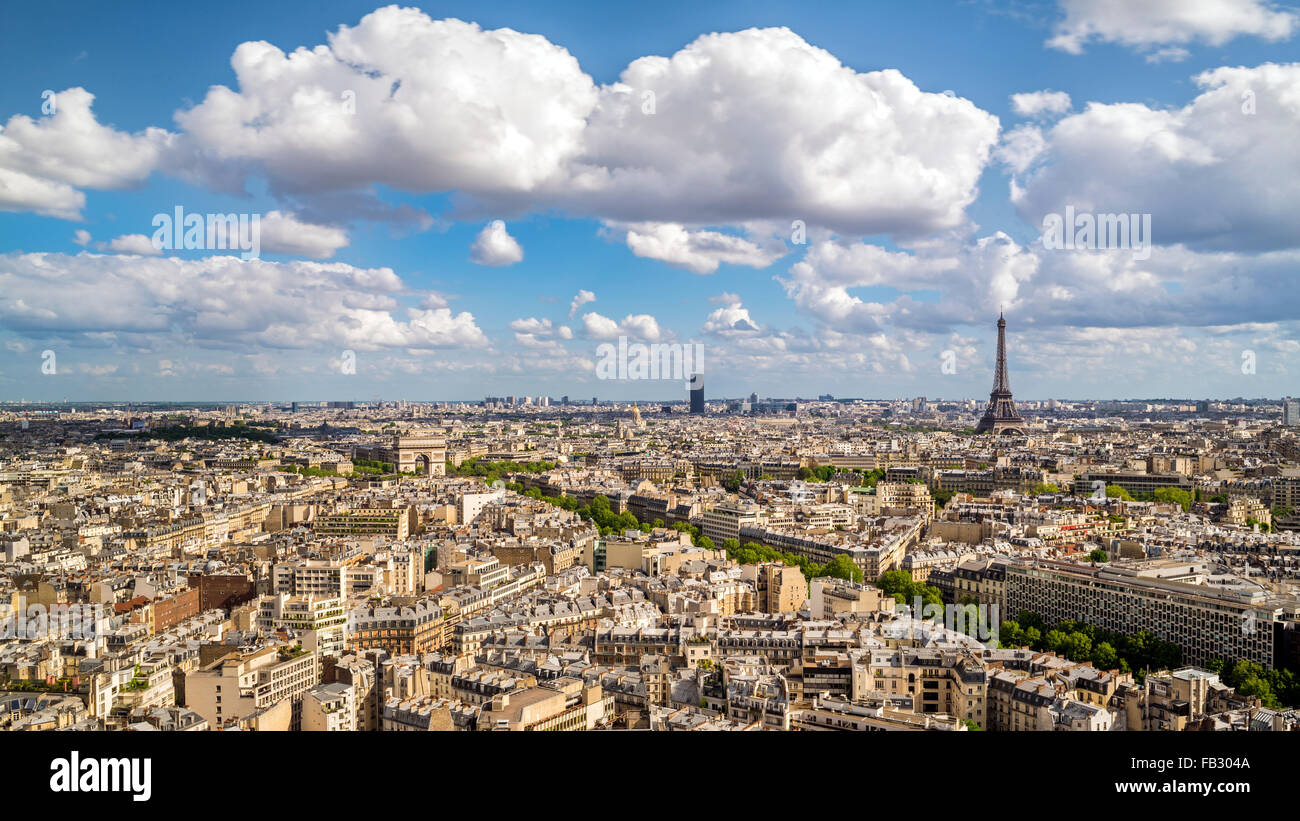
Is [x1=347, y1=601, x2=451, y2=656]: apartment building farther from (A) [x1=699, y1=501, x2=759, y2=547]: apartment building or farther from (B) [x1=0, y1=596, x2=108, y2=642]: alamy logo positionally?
(A) [x1=699, y1=501, x2=759, y2=547]: apartment building

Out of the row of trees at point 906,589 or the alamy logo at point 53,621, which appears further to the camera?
the row of trees at point 906,589

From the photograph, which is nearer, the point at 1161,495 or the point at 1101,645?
the point at 1101,645

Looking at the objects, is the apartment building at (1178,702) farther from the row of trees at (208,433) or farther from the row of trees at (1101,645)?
the row of trees at (208,433)

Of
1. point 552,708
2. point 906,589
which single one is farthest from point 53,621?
point 906,589

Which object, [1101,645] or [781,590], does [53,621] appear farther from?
[1101,645]

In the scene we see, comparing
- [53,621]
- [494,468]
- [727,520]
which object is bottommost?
[53,621]

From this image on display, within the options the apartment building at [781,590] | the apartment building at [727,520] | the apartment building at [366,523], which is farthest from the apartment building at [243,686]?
the apartment building at [727,520]
